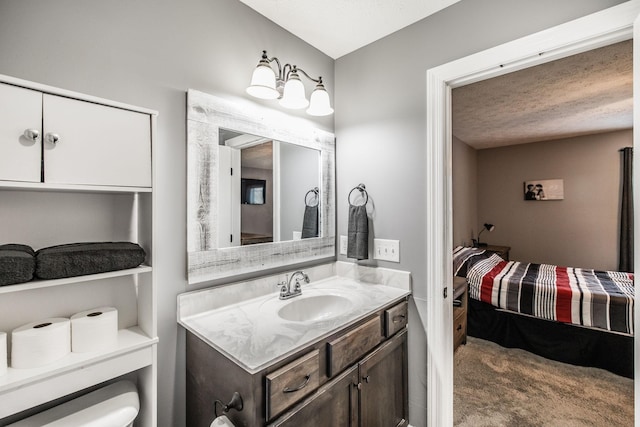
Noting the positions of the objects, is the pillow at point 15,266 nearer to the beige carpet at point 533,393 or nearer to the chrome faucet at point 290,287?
the chrome faucet at point 290,287

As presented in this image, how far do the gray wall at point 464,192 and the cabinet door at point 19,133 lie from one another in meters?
4.05

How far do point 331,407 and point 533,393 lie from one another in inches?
75.6

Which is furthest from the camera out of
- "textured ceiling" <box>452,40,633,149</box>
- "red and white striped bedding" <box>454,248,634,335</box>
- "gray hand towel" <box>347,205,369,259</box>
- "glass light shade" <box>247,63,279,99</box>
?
"red and white striped bedding" <box>454,248,634,335</box>

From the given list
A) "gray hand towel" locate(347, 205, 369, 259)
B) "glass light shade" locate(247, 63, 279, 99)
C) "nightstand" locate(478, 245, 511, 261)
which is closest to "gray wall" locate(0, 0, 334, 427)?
"glass light shade" locate(247, 63, 279, 99)

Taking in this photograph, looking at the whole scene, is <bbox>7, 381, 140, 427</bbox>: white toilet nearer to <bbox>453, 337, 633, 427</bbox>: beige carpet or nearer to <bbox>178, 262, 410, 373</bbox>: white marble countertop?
<bbox>178, 262, 410, 373</bbox>: white marble countertop

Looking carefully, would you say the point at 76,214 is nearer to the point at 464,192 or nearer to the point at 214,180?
the point at 214,180

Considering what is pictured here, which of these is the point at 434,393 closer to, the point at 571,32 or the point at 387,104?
the point at 387,104

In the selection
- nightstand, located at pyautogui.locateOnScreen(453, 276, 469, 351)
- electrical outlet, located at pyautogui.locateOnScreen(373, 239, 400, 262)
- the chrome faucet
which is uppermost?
electrical outlet, located at pyautogui.locateOnScreen(373, 239, 400, 262)

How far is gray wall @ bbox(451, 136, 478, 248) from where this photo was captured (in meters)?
4.11

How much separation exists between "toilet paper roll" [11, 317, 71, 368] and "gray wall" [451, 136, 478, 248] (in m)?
4.02

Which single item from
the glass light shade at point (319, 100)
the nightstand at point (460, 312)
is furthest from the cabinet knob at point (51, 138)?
the nightstand at point (460, 312)

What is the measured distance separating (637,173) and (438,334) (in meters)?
1.08

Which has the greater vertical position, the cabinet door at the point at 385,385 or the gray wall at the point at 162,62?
the gray wall at the point at 162,62

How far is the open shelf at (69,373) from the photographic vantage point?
2.55 feet
